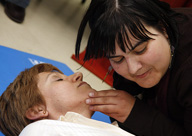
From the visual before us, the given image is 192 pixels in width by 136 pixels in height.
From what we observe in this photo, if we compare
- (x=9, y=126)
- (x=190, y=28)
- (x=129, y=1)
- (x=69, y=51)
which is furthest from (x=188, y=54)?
(x=69, y=51)

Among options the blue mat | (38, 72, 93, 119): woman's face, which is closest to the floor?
→ the blue mat

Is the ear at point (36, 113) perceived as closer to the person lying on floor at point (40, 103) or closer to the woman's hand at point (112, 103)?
the person lying on floor at point (40, 103)

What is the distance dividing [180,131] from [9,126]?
0.82 metres

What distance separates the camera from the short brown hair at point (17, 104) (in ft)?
3.20

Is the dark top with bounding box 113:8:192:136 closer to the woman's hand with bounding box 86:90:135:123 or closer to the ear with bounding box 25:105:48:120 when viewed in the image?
the woman's hand with bounding box 86:90:135:123

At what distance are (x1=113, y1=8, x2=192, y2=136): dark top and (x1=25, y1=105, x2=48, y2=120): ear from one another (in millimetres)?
404

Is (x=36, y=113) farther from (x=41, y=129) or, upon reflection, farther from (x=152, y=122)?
(x=152, y=122)

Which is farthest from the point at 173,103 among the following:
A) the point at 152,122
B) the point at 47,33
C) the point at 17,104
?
the point at 47,33

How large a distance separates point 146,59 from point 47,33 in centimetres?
185

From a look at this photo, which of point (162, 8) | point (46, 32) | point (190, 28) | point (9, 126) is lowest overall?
point (9, 126)

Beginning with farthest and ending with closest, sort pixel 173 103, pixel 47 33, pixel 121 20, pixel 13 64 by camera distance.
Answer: pixel 47 33 → pixel 13 64 → pixel 173 103 → pixel 121 20

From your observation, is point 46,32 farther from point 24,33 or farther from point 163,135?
point 163,135

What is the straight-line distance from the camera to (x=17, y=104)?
3.24 ft

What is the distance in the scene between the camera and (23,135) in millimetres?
767
